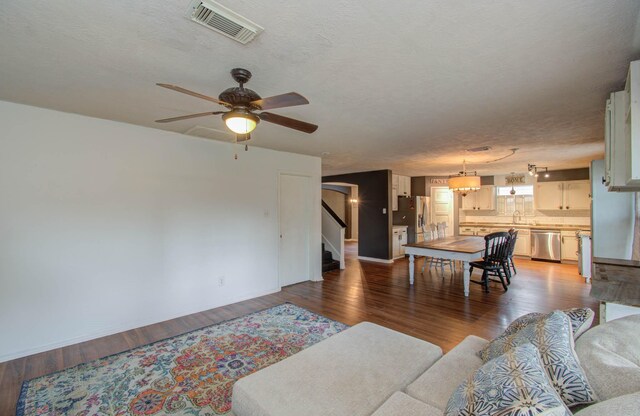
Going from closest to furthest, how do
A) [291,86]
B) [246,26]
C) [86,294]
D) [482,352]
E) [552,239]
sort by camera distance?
[246,26], [482,352], [291,86], [86,294], [552,239]

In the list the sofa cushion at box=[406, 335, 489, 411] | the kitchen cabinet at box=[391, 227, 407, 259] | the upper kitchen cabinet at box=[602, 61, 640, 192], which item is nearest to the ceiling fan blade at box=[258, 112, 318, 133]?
the sofa cushion at box=[406, 335, 489, 411]

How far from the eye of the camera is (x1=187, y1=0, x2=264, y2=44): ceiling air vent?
139cm

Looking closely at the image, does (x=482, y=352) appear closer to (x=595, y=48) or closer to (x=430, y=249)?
(x=595, y=48)

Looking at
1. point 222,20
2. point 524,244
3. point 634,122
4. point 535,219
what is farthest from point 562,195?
point 222,20

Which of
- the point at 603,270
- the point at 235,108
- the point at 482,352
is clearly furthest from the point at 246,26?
the point at 603,270

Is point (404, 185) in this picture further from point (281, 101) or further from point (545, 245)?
point (281, 101)

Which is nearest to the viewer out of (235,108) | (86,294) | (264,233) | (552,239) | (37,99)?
(235,108)

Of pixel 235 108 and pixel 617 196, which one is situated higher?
pixel 235 108

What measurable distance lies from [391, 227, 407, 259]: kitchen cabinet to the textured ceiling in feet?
15.0

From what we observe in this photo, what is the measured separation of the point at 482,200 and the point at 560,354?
8371 mm

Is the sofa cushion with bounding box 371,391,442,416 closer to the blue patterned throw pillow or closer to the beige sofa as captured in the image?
the beige sofa

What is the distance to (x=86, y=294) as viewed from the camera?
10.2ft

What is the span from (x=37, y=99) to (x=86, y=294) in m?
1.95

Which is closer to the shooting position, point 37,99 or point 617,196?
point 37,99
